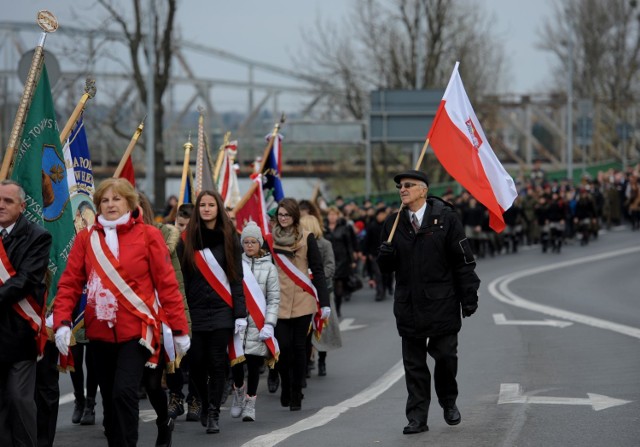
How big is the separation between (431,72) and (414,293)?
137ft

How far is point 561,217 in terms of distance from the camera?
1505 inches

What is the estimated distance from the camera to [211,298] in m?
10.7

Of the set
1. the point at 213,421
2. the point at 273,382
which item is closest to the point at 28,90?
the point at 213,421

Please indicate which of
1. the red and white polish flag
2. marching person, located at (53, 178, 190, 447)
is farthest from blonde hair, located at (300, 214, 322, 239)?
marching person, located at (53, 178, 190, 447)

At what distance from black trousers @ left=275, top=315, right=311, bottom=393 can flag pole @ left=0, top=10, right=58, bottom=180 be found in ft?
11.7

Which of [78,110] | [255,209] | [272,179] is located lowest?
[255,209]

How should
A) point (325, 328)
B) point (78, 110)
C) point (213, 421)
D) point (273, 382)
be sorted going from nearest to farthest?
point (213, 421), point (78, 110), point (273, 382), point (325, 328)

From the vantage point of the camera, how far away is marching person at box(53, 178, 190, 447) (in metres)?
8.54

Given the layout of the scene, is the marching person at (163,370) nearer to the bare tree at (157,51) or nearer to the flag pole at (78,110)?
the flag pole at (78,110)

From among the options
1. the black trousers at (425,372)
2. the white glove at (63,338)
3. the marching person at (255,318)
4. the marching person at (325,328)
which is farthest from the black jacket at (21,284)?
the marching person at (325,328)

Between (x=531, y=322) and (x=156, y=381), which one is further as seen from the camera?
(x=531, y=322)

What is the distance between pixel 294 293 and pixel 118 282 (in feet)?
13.3

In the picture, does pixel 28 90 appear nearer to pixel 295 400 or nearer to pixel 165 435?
pixel 165 435

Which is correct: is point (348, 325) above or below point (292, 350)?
below
